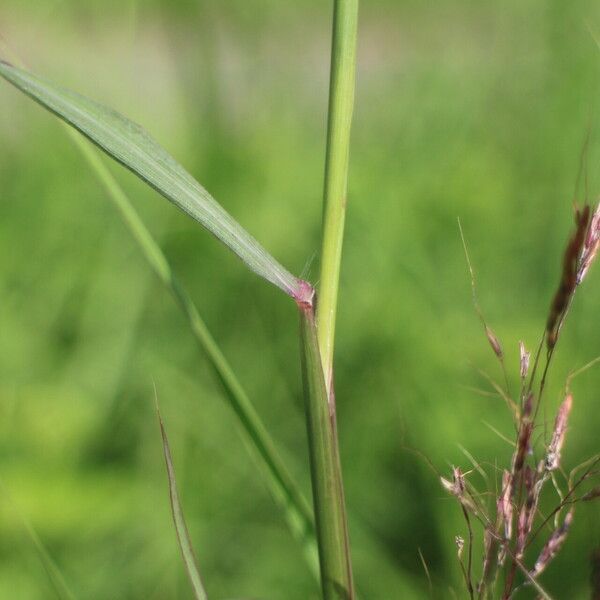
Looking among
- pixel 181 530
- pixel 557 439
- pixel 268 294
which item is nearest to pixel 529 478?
pixel 557 439

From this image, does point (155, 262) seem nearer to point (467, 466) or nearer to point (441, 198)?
point (467, 466)

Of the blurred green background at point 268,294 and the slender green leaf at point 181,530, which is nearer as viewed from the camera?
the slender green leaf at point 181,530

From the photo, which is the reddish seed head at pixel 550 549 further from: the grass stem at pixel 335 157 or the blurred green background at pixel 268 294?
the blurred green background at pixel 268 294

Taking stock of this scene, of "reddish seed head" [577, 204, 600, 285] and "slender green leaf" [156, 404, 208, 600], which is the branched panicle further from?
"slender green leaf" [156, 404, 208, 600]

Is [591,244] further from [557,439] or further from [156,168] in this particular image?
[156,168]

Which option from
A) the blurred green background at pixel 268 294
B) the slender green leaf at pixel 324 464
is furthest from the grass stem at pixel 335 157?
the blurred green background at pixel 268 294

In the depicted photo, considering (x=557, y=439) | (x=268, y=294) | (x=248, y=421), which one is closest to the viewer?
(x=557, y=439)
